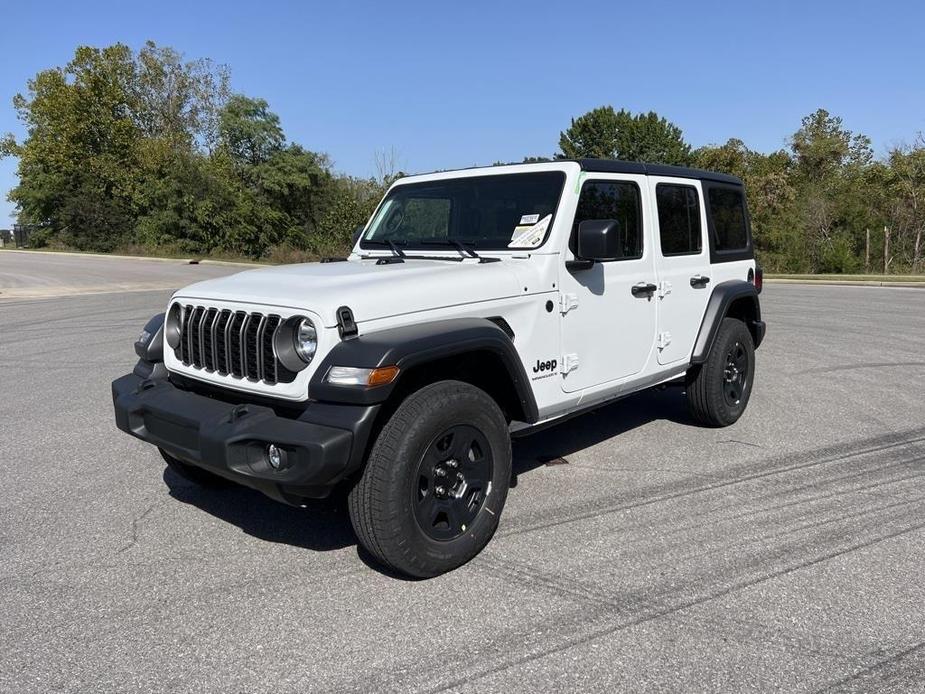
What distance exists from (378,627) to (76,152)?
171 ft

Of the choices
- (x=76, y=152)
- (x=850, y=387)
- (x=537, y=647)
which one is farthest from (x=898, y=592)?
(x=76, y=152)

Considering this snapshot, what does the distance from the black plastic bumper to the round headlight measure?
0.22 m

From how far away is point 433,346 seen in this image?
3.19m

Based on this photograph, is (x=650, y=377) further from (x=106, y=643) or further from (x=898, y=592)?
(x=106, y=643)

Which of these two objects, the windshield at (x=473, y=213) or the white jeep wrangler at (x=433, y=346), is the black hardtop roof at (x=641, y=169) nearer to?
the white jeep wrangler at (x=433, y=346)

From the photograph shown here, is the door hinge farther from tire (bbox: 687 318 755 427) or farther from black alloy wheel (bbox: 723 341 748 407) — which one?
black alloy wheel (bbox: 723 341 748 407)

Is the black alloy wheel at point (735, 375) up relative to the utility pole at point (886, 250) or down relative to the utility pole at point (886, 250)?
down

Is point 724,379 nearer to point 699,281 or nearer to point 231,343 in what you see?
point 699,281

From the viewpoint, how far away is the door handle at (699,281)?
17.4 ft

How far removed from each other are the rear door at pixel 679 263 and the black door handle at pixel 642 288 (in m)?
0.10

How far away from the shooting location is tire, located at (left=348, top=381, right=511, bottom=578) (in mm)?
3125

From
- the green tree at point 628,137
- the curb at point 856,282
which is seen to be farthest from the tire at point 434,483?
the green tree at point 628,137

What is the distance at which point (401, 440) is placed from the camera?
312 cm

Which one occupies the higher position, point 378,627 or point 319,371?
point 319,371
